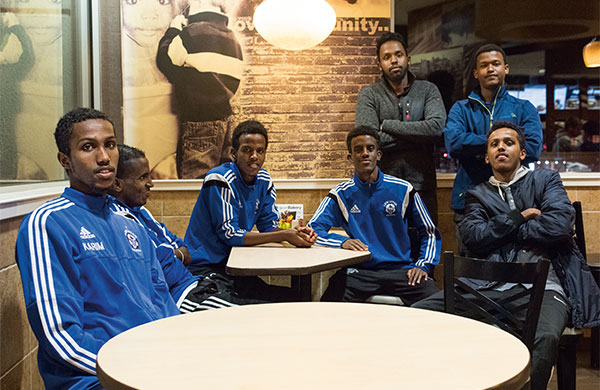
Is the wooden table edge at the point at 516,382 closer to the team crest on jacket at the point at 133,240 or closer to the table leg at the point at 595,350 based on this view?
the team crest on jacket at the point at 133,240

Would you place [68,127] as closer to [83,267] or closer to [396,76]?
[83,267]

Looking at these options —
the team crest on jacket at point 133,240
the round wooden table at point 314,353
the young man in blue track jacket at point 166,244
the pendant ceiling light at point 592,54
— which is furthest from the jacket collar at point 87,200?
the pendant ceiling light at point 592,54

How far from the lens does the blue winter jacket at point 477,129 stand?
12.6 feet

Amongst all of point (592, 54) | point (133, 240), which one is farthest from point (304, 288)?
point (592, 54)

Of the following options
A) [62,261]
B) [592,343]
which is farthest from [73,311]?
[592,343]

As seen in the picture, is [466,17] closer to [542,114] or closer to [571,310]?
[542,114]

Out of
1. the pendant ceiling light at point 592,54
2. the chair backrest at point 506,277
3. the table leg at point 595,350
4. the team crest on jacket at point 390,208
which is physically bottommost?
the table leg at point 595,350

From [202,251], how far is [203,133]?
165 cm

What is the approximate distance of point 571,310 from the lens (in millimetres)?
2912

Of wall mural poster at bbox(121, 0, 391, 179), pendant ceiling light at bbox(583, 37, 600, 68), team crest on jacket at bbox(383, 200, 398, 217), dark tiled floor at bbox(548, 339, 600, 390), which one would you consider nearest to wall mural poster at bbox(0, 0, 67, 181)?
wall mural poster at bbox(121, 0, 391, 179)

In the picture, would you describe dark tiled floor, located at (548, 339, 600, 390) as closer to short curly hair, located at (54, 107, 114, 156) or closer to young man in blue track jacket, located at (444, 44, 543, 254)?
young man in blue track jacket, located at (444, 44, 543, 254)

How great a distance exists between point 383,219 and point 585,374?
1.76 meters

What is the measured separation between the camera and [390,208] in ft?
12.0

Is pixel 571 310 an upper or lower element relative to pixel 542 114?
lower
